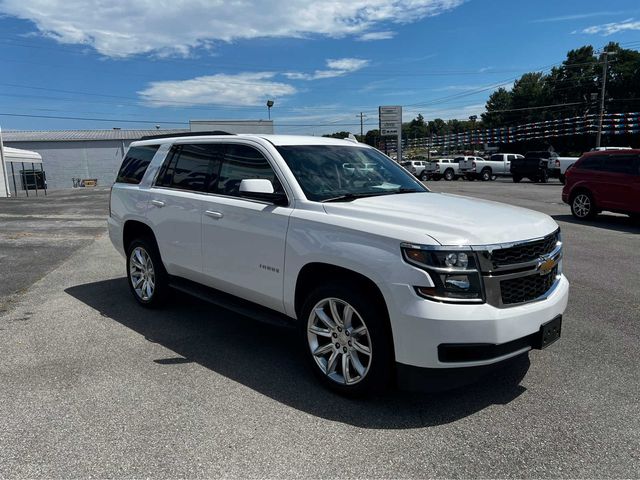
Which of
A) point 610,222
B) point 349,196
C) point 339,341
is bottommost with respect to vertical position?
point 610,222

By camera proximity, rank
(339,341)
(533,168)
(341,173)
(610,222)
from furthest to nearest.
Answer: (533,168), (610,222), (341,173), (339,341)

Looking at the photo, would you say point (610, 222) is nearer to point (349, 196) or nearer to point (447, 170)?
point (349, 196)

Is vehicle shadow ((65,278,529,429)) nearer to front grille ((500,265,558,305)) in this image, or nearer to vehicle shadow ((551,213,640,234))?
front grille ((500,265,558,305))

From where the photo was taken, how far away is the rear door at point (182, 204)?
4.84 m

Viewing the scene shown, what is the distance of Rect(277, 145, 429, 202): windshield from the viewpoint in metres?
4.13

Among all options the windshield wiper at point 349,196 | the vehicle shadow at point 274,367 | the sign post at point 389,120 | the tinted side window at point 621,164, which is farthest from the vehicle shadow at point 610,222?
the sign post at point 389,120

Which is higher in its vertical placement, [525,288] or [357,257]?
[357,257]

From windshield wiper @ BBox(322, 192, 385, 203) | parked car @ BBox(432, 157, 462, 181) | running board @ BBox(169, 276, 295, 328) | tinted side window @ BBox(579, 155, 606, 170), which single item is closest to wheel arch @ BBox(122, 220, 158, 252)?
running board @ BBox(169, 276, 295, 328)

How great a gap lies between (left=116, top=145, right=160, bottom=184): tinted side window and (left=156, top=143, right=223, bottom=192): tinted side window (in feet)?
1.50

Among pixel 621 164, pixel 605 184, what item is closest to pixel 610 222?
pixel 605 184

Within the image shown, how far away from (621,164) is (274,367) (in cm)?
1172

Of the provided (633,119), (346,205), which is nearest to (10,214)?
(346,205)

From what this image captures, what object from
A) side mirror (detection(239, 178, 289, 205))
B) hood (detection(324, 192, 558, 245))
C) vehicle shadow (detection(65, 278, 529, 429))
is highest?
side mirror (detection(239, 178, 289, 205))

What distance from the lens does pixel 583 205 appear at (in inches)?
520
